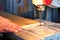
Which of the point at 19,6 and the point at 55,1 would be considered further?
the point at 19,6

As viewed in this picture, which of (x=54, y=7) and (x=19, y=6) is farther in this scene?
(x=19, y=6)

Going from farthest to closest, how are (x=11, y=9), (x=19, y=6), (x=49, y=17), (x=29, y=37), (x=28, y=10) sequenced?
(x=11, y=9), (x=19, y=6), (x=28, y=10), (x=49, y=17), (x=29, y=37)

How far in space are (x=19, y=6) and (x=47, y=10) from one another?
1.39 ft

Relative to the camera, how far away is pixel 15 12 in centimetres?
164

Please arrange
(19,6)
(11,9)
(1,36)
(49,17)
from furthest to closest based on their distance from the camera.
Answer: (11,9)
(19,6)
(49,17)
(1,36)

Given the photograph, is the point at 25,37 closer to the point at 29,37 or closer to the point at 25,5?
the point at 29,37

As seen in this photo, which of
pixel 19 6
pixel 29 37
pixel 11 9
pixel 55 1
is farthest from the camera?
pixel 11 9

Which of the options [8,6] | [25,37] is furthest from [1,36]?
[8,6]

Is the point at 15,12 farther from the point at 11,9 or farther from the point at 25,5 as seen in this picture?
the point at 25,5

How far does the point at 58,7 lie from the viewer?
49.6 inches

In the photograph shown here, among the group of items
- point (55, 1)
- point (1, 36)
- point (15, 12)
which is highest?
point (55, 1)

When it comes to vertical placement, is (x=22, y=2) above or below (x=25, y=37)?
above

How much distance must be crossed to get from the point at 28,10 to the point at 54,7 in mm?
336

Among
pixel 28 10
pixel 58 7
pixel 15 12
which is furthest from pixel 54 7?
pixel 15 12
